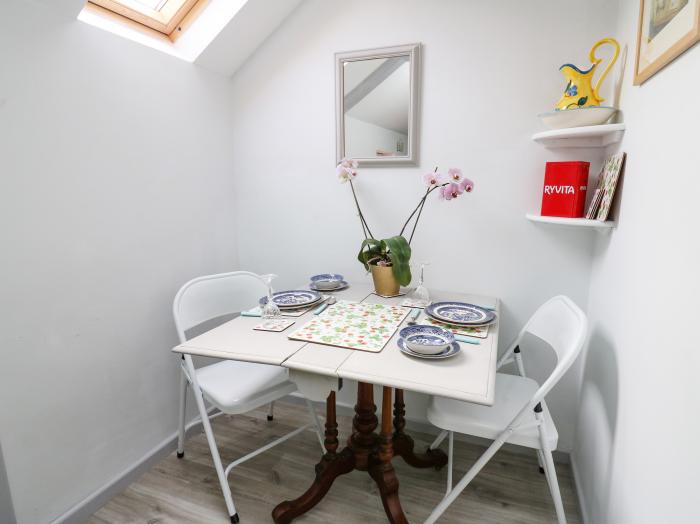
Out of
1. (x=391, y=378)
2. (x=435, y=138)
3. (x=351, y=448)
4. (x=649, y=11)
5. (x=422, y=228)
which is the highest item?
(x=649, y=11)

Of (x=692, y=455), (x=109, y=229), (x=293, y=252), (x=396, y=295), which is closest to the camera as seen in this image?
(x=692, y=455)

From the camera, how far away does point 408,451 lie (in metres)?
1.69

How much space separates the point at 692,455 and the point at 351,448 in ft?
3.83

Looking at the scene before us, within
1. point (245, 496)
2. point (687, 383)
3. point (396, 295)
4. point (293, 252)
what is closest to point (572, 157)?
point (396, 295)

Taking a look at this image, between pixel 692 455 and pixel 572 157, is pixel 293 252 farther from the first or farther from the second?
pixel 692 455

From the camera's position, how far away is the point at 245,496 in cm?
158

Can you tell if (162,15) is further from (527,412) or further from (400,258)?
(527,412)

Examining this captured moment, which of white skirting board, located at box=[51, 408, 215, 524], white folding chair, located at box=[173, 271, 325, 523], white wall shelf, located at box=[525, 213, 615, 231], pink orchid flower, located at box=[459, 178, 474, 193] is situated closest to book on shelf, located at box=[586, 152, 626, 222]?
white wall shelf, located at box=[525, 213, 615, 231]

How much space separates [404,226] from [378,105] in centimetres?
59

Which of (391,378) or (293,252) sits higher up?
(293,252)

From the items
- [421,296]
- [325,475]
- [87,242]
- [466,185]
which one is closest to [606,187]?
[466,185]

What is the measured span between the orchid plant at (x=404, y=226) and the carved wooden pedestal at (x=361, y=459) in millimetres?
501

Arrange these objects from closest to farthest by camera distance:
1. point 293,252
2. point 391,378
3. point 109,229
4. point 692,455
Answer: point 692,455 → point 391,378 → point 109,229 → point 293,252

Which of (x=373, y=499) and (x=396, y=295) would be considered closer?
(x=373, y=499)
